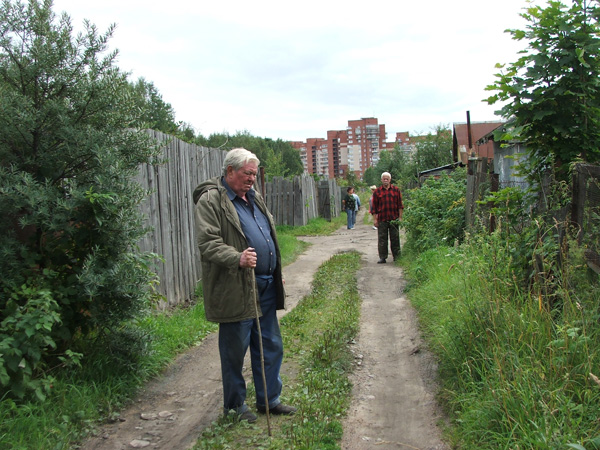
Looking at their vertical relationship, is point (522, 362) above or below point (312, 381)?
above

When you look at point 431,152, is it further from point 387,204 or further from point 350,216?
point 387,204

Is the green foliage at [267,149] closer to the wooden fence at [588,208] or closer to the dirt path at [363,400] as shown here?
the dirt path at [363,400]

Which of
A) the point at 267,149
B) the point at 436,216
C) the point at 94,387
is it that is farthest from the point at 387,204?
the point at 267,149

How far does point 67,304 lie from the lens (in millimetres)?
4168

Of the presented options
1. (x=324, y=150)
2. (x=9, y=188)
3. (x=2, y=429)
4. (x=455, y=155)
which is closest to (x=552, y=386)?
(x=2, y=429)

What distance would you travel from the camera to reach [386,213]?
11297 millimetres

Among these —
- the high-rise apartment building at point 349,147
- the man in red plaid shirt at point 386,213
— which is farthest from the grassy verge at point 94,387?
the high-rise apartment building at point 349,147

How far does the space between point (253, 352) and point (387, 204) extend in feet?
25.1

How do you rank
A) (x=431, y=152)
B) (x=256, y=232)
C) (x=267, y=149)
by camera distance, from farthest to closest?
1. (x=267, y=149)
2. (x=431, y=152)
3. (x=256, y=232)

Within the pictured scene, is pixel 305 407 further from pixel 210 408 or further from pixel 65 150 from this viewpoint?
pixel 65 150

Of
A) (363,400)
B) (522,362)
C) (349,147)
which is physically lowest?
(363,400)

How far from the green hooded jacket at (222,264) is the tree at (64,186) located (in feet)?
2.74

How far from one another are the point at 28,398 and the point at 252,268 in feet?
5.74

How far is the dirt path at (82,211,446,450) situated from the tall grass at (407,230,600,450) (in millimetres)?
264
